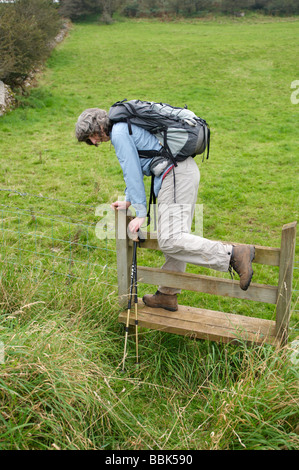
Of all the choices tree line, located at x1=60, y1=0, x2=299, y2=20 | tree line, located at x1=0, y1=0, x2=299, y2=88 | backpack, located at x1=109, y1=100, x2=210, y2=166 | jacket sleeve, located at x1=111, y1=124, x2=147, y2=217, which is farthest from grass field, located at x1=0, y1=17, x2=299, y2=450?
tree line, located at x1=60, y1=0, x2=299, y2=20

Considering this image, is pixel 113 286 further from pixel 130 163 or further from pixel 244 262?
pixel 244 262

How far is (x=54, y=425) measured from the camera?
A: 9.53ft

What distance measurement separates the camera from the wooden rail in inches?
140

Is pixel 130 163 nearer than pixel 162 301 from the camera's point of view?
Yes

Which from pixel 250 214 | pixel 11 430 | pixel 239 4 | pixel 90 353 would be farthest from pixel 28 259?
pixel 239 4

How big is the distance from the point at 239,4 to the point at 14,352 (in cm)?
3683

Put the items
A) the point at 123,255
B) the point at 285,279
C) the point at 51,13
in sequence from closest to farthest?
the point at 285,279 → the point at 123,255 → the point at 51,13

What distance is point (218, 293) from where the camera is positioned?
388 cm

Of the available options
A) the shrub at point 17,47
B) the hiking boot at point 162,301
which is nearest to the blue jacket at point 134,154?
the hiking boot at point 162,301

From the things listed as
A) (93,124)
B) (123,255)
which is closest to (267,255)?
(123,255)

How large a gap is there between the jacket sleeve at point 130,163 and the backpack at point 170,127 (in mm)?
82

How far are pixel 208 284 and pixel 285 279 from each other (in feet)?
2.10

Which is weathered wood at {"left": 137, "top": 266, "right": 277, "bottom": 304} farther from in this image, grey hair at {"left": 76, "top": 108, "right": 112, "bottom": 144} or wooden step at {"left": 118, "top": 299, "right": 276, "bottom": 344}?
grey hair at {"left": 76, "top": 108, "right": 112, "bottom": 144}

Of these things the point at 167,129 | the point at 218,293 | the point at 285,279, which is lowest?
the point at 218,293
